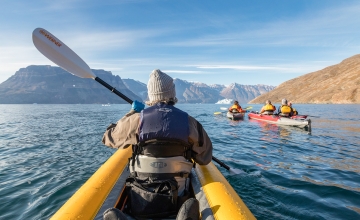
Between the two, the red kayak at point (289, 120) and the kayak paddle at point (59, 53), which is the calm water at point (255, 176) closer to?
the kayak paddle at point (59, 53)

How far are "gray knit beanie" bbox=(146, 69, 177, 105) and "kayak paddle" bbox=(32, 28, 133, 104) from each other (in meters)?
2.39

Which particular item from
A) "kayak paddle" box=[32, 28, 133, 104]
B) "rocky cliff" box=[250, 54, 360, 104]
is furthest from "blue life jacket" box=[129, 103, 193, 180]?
"rocky cliff" box=[250, 54, 360, 104]

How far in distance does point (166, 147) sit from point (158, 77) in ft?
3.00

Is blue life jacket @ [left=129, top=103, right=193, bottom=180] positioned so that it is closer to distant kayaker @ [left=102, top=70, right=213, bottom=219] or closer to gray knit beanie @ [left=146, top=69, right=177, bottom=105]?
A: distant kayaker @ [left=102, top=70, right=213, bottom=219]

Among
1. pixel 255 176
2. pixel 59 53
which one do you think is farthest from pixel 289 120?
pixel 59 53

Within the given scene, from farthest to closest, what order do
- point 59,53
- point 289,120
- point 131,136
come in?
point 289,120
point 59,53
point 131,136

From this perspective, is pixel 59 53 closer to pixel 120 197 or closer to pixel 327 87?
pixel 120 197

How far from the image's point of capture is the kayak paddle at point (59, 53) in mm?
5055

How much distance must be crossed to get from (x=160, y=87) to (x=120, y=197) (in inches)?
71.0

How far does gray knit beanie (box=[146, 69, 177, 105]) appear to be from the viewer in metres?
2.79

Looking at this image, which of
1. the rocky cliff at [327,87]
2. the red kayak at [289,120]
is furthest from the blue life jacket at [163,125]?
the rocky cliff at [327,87]

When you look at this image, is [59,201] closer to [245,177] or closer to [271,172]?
[245,177]

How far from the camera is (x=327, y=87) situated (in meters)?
131

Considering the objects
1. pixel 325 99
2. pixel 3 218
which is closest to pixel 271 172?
pixel 3 218
